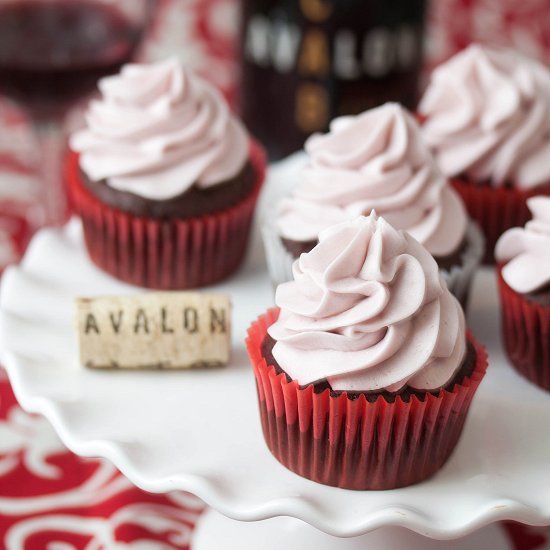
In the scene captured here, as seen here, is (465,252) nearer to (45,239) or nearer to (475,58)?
(475,58)

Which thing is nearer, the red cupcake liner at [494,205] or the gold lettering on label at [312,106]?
the red cupcake liner at [494,205]

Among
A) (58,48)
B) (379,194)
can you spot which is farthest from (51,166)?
(379,194)

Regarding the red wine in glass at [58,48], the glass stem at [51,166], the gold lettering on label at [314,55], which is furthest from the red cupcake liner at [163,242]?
the gold lettering on label at [314,55]

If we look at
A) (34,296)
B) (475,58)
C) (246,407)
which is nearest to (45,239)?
(34,296)

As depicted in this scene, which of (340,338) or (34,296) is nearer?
(340,338)

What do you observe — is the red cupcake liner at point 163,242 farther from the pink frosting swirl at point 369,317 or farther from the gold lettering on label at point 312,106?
the gold lettering on label at point 312,106

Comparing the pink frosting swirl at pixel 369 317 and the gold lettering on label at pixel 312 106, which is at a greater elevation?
the pink frosting swirl at pixel 369 317
